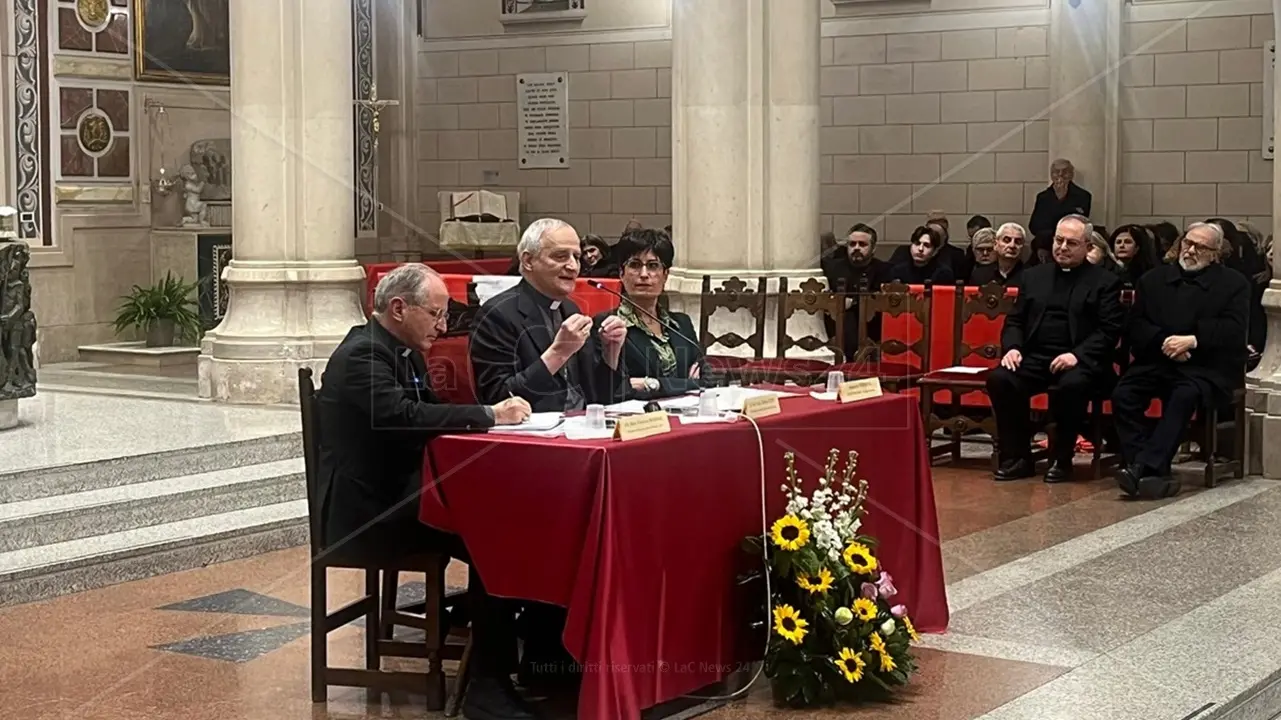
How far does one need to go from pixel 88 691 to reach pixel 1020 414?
5.03 meters

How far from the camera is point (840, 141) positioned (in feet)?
46.5

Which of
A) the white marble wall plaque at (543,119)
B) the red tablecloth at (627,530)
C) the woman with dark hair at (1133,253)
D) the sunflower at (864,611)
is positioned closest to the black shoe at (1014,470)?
the woman with dark hair at (1133,253)

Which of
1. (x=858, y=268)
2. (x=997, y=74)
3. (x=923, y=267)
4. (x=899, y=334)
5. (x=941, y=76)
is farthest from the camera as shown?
(x=941, y=76)

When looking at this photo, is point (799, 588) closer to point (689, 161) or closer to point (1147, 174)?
point (689, 161)

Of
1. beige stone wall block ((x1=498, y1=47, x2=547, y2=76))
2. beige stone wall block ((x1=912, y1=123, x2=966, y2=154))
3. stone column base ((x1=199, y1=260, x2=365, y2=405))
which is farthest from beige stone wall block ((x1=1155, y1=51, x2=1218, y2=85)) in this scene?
stone column base ((x1=199, y1=260, x2=365, y2=405))

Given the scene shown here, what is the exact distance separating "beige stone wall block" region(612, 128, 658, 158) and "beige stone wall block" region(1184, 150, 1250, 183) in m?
4.34

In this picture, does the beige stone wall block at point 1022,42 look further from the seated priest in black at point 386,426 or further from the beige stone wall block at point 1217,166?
the seated priest in black at point 386,426

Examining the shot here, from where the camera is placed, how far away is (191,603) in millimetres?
6219

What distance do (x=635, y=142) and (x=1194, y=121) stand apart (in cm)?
457

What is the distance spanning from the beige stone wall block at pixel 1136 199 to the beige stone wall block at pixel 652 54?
12.6 feet

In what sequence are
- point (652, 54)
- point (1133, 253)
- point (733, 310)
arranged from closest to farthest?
point (733, 310) < point (1133, 253) < point (652, 54)

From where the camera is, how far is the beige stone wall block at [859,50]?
548 inches

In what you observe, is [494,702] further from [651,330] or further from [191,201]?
[191,201]

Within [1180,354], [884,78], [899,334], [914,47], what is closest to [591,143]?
[884,78]
